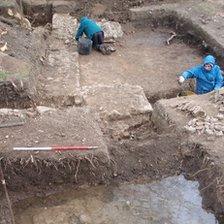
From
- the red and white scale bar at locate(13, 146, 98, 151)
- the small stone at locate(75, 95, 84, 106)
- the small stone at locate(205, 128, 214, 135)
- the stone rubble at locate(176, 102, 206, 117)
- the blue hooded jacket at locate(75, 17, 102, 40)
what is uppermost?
the small stone at locate(205, 128, 214, 135)

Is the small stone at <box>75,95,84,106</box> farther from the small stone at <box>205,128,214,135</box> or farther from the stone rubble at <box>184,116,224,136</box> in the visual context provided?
the small stone at <box>205,128,214,135</box>

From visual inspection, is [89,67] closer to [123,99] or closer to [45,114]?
[123,99]

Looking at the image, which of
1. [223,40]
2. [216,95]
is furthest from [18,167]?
[223,40]

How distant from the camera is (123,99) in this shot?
801cm

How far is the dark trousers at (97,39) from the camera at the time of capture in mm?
10706

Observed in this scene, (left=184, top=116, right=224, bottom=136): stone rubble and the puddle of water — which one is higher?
(left=184, top=116, right=224, bottom=136): stone rubble

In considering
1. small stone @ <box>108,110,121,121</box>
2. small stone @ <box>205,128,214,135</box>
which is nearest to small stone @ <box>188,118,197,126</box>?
small stone @ <box>205,128,214,135</box>

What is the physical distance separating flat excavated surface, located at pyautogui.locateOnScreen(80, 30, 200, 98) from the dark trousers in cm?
20

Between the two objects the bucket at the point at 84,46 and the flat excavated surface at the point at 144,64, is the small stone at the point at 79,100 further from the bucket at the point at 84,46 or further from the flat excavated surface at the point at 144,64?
the bucket at the point at 84,46

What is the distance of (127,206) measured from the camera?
6059 millimetres

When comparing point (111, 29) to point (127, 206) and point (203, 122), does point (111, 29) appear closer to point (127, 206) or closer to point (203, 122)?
point (203, 122)

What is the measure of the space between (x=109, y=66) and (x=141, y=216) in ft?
16.4

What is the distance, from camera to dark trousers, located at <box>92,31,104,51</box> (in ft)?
35.1

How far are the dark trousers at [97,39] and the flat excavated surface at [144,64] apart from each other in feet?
0.67
